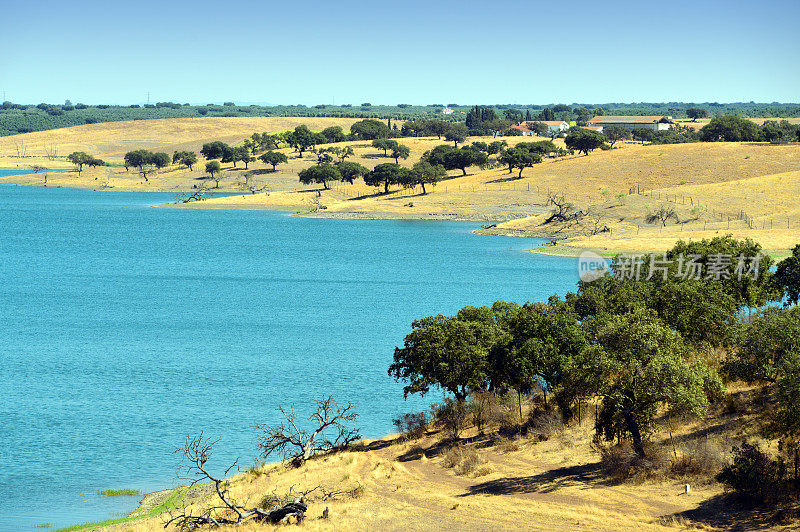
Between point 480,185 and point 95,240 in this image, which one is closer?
point 95,240

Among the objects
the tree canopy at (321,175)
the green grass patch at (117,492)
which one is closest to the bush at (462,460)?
the green grass patch at (117,492)

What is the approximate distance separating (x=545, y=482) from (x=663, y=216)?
344ft

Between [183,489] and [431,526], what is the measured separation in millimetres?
14301

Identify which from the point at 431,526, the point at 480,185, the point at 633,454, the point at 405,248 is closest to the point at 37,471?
the point at 431,526

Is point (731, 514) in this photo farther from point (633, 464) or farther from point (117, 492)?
point (117, 492)

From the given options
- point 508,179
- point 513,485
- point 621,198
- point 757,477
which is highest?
point 508,179

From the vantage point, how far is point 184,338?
72.4 meters

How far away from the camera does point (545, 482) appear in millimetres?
36375

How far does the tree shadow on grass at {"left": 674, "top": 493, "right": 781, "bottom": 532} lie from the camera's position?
99.4ft

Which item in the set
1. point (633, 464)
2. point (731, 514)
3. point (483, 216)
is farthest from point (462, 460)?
point (483, 216)

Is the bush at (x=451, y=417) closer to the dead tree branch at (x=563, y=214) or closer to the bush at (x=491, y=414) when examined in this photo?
the bush at (x=491, y=414)

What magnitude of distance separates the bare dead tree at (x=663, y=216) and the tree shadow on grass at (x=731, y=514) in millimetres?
103289

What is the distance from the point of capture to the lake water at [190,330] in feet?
149

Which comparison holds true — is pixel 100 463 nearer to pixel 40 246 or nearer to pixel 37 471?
pixel 37 471
